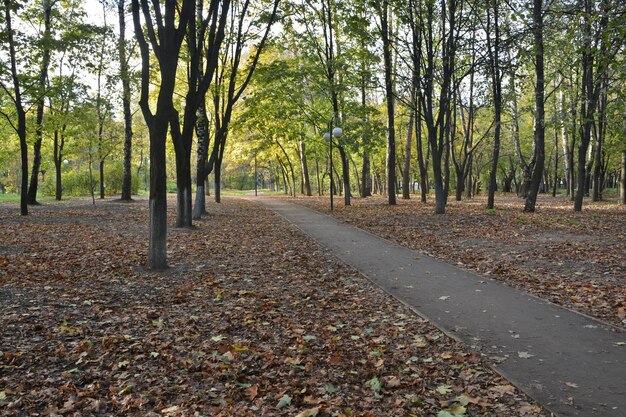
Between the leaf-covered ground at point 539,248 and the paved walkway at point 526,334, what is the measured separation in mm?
575

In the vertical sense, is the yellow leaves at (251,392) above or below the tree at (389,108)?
below

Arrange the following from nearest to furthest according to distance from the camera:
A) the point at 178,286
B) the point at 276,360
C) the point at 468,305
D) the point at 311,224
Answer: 1. the point at 276,360
2. the point at 468,305
3. the point at 178,286
4. the point at 311,224

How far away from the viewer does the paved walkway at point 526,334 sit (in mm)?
3709

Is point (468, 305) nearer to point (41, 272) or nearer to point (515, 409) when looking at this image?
point (515, 409)

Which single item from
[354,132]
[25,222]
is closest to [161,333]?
[25,222]

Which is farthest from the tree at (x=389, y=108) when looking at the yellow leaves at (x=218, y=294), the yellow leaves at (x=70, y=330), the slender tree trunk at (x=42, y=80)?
the yellow leaves at (x=70, y=330)

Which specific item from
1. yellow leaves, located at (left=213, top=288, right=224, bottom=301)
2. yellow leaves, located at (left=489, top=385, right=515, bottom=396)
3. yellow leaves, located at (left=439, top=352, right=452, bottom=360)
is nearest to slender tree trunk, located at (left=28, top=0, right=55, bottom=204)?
yellow leaves, located at (left=213, top=288, right=224, bottom=301)

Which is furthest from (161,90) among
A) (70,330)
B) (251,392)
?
(251,392)

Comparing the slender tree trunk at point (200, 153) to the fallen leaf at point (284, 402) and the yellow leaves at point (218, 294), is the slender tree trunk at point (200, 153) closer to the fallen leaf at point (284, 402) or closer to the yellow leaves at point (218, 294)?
the yellow leaves at point (218, 294)

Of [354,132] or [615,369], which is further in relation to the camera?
[354,132]

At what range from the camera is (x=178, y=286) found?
739 centimetres

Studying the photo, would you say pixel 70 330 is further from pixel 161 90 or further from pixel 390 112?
pixel 390 112

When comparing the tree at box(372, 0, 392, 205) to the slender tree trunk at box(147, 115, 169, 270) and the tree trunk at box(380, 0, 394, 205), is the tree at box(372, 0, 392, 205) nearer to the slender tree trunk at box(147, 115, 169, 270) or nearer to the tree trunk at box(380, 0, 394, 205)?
the tree trunk at box(380, 0, 394, 205)

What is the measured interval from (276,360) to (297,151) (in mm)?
36906
